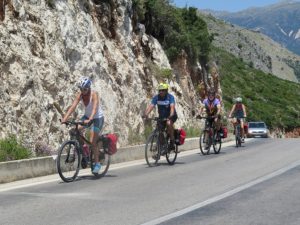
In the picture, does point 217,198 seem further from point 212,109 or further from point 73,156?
point 212,109

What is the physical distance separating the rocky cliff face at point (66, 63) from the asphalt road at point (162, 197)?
2787 millimetres

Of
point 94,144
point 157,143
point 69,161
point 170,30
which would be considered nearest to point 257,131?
point 170,30

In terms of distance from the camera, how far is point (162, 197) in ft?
30.9

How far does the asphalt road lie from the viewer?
25.1ft

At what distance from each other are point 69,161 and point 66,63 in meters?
7.67

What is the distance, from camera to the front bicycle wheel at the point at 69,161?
35.9 ft

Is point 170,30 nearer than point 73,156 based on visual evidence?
No

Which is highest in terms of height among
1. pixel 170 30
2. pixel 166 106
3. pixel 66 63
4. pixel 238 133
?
pixel 170 30

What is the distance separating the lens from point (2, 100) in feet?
46.2

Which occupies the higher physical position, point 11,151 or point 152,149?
point 11,151

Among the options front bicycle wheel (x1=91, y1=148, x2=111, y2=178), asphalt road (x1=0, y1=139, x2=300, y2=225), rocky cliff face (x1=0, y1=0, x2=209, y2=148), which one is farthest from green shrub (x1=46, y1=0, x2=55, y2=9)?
front bicycle wheel (x1=91, y1=148, x2=111, y2=178)

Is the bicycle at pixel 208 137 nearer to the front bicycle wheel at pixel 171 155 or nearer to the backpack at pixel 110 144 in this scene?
the front bicycle wheel at pixel 171 155

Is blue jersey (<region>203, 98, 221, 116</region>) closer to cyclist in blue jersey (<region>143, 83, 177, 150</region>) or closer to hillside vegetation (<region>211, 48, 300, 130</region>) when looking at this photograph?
cyclist in blue jersey (<region>143, 83, 177, 150</region>)

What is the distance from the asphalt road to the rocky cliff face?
9.15ft
